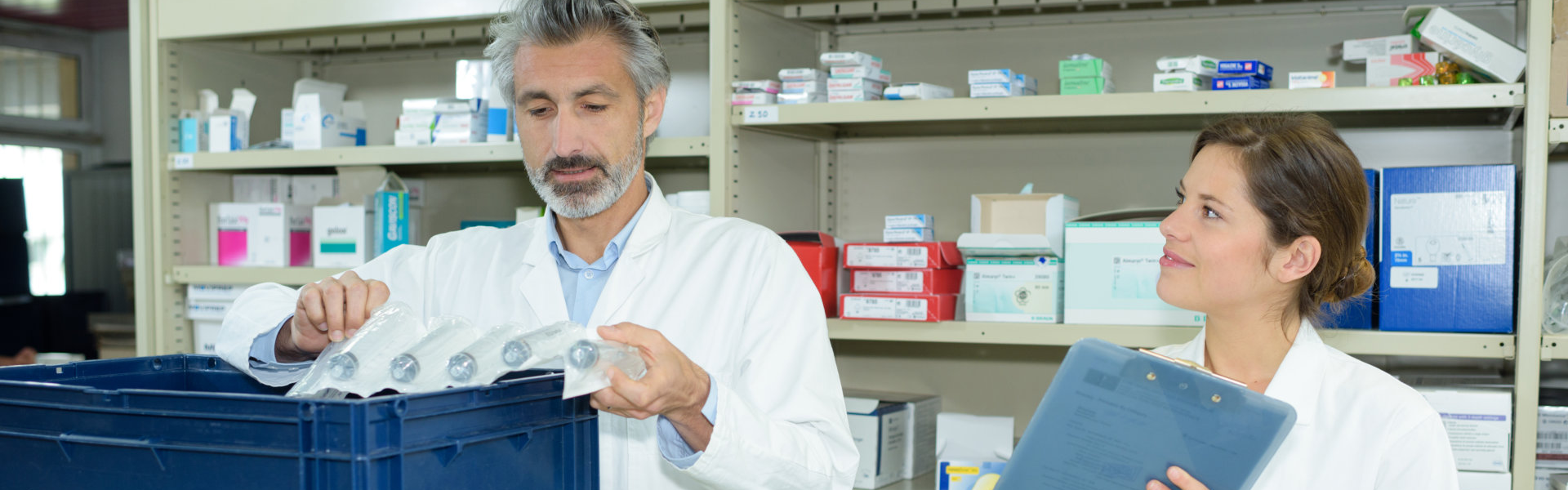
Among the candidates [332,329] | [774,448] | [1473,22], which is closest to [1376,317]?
[1473,22]

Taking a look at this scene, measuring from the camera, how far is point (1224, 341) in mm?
1457

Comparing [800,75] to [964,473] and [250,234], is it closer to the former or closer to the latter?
[964,473]

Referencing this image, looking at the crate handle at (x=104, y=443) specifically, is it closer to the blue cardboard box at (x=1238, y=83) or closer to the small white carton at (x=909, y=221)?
the small white carton at (x=909, y=221)

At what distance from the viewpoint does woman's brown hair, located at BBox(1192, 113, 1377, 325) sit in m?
1.35

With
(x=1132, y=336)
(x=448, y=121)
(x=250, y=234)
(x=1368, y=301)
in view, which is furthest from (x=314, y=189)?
(x=1368, y=301)

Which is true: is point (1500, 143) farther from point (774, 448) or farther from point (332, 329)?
point (332, 329)

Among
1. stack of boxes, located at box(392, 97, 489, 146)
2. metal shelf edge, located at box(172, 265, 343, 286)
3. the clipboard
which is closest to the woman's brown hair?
the clipboard

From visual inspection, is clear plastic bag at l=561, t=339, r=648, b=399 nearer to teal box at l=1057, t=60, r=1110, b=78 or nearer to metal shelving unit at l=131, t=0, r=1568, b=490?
metal shelving unit at l=131, t=0, r=1568, b=490

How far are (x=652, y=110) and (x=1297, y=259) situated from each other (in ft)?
2.91

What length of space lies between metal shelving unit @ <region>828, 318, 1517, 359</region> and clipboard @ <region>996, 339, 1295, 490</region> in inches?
29.8

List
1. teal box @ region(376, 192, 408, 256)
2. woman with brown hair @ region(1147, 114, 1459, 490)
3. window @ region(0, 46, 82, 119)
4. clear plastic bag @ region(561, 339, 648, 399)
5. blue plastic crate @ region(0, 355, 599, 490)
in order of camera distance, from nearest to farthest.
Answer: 1. blue plastic crate @ region(0, 355, 599, 490)
2. clear plastic bag @ region(561, 339, 648, 399)
3. woman with brown hair @ region(1147, 114, 1459, 490)
4. teal box @ region(376, 192, 408, 256)
5. window @ region(0, 46, 82, 119)

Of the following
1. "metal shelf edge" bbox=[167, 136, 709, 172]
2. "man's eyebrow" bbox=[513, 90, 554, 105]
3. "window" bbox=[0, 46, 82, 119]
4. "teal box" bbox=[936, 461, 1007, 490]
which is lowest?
"teal box" bbox=[936, 461, 1007, 490]

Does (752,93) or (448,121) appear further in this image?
(448,121)

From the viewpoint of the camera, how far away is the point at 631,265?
1.46 meters
